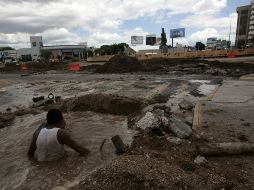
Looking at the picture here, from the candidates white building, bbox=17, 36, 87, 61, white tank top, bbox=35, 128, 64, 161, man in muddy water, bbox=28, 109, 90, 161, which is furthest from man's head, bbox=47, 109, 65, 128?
white building, bbox=17, 36, 87, 61

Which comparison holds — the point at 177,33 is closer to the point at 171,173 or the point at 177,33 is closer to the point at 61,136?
the point at 61,136

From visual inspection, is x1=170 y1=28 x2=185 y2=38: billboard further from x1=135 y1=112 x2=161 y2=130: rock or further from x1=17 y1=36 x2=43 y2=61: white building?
x1=135 y1=112 x2=161 y2=130: rock

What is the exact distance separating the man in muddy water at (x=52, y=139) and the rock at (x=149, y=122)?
2.15 meters

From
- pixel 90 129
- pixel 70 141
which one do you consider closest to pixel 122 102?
pixel 90 129

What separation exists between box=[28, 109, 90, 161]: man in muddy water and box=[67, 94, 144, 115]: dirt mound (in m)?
3.94

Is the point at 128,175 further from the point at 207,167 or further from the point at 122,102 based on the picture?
the point at 122,102

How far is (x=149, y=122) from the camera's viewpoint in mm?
7160

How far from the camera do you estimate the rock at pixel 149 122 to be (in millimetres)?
6991

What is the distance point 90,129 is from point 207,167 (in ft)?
12.2

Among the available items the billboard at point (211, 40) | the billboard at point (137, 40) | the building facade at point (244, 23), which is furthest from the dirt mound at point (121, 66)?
the billboard at point (211, 40)

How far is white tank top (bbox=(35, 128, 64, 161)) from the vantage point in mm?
5090

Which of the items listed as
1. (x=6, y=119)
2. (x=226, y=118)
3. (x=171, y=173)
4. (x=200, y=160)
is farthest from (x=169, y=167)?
(x=6, y=119)

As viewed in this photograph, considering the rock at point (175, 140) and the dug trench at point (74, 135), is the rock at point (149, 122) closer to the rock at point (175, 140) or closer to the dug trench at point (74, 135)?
the dug trench at point (74, 135)

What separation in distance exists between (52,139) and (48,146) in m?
0.21
